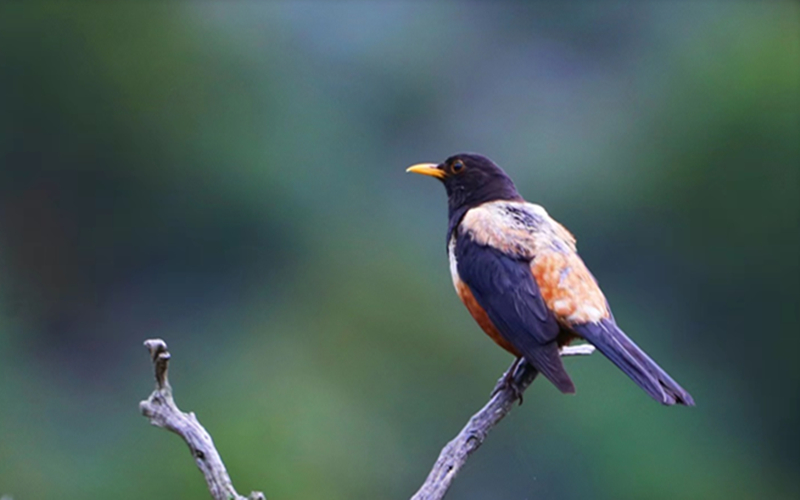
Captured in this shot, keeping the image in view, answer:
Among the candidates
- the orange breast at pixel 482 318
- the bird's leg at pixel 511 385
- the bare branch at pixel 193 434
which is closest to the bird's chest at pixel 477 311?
the orange breast at pixel 482 318

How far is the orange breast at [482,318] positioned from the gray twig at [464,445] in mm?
247

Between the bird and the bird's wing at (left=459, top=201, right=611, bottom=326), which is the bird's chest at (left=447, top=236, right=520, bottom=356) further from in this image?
the bird's wing at (left=459, top=201, right=611, bottom=326)

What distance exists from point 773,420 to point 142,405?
12.9 meters

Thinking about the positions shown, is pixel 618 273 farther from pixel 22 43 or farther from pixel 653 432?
pixel 22 43

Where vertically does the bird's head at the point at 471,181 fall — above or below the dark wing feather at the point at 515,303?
above

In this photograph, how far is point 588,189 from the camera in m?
15.7

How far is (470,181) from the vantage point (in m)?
5.75

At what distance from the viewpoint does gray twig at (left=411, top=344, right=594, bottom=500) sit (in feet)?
13.4

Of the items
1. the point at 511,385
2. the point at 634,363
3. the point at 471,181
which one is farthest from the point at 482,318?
the point at 471,181

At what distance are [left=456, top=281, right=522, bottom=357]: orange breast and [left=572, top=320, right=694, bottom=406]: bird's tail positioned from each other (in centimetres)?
30

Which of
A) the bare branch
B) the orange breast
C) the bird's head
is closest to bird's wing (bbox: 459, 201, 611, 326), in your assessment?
the bird's head

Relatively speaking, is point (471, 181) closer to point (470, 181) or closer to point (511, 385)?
point (470, 181)

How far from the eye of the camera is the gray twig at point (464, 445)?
13.4 ft

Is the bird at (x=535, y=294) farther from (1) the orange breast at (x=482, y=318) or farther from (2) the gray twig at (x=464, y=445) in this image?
(2) the gray twig at (x=464, y=445)
